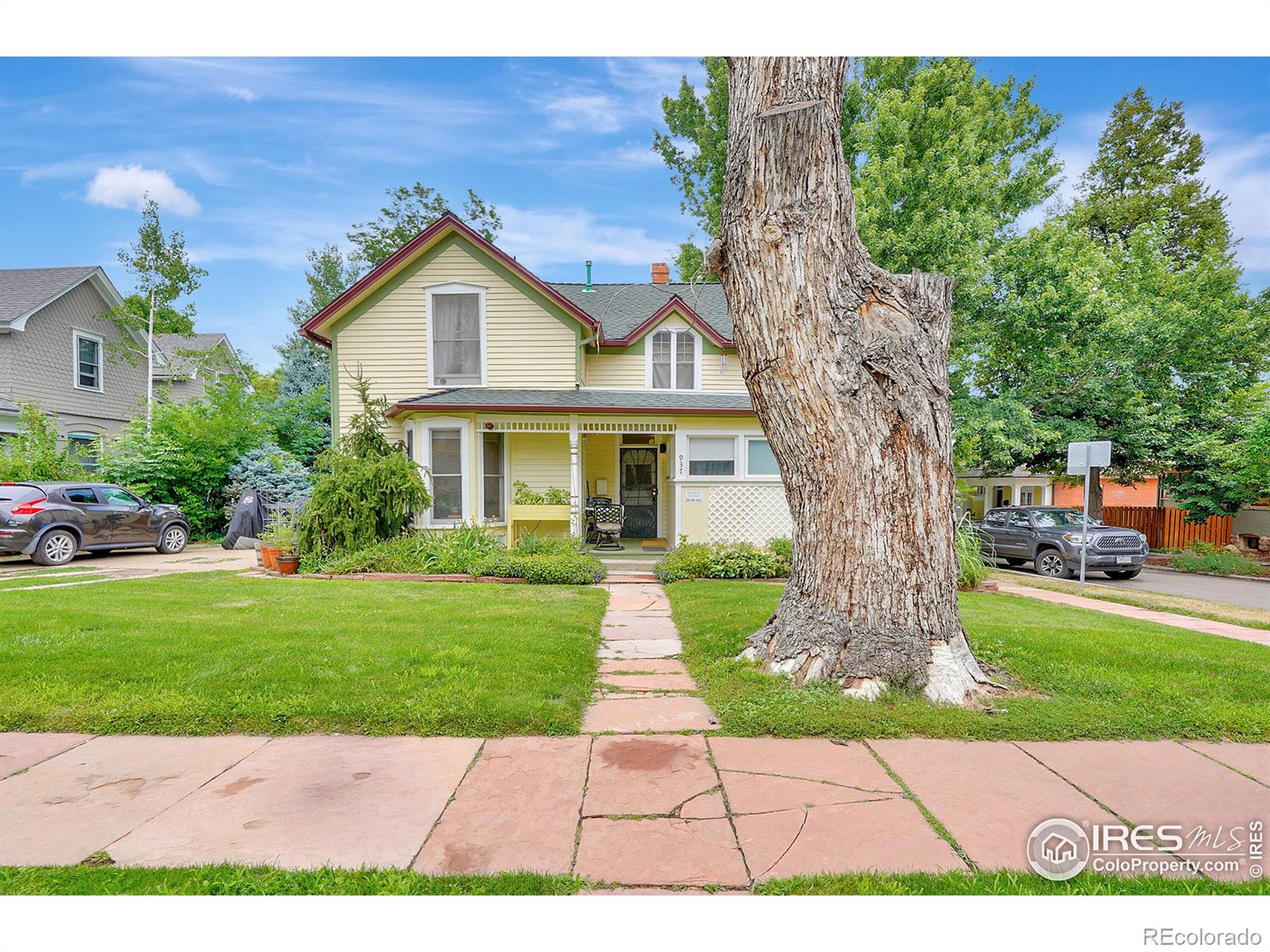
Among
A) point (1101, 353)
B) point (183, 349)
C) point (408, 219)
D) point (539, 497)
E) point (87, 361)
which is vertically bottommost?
point (539, 497)

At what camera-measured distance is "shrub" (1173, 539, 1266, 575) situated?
14.3 meters

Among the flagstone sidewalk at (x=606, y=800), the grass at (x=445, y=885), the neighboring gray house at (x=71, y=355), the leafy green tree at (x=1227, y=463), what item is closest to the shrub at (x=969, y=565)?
the flagstone sidewalk at (x=606, y=800)

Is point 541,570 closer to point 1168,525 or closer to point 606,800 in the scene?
point 606,800

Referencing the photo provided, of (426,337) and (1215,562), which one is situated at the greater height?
(426,337)

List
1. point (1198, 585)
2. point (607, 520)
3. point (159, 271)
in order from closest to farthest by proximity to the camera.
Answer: point (1198, 585)
point (607, 520)
point (159, 271)

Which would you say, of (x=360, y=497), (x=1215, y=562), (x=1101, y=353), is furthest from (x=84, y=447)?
(x=1215, y=562)

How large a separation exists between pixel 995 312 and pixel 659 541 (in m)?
11.4

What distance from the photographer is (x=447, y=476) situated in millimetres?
11703

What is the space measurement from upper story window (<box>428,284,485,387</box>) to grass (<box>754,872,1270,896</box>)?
11677mm

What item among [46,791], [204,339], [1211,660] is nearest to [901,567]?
[1211,660]

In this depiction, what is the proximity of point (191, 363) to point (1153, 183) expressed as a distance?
37779 mm

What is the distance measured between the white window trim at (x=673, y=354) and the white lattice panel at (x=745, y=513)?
322 centimetres

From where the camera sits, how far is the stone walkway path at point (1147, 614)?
703 centimetres
